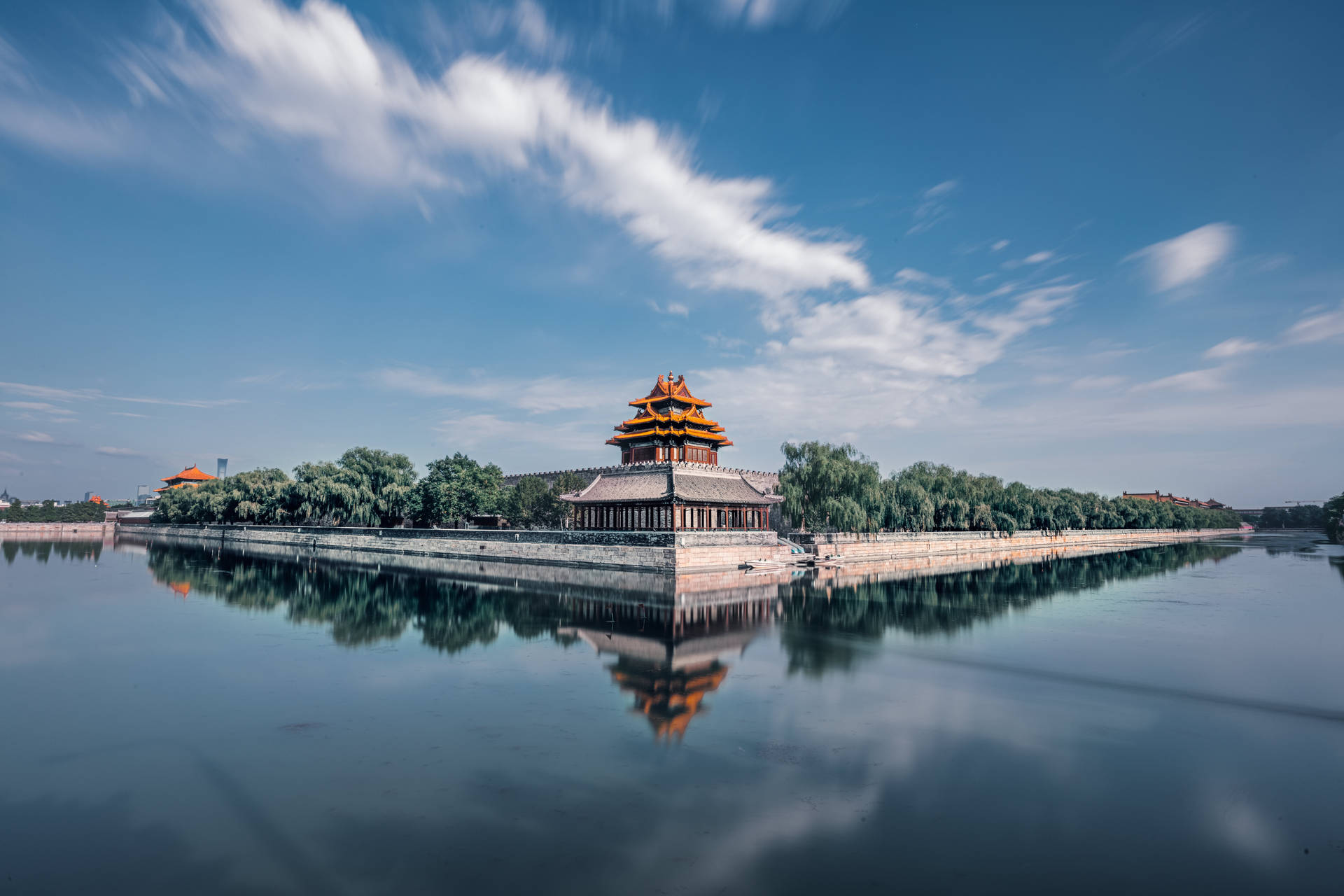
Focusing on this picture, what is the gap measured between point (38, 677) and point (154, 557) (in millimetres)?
45866

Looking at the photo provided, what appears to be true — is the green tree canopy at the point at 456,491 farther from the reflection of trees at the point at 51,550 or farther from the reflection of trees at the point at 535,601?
the reflection of trees at the point at 51,550

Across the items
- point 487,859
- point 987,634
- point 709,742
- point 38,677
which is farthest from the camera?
point 987,634

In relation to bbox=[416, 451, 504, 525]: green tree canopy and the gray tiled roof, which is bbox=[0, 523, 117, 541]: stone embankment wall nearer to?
bbox=[416, 451, 504, 525]: green tree canopy

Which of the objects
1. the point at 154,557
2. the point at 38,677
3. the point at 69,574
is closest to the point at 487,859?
the point at 38,677

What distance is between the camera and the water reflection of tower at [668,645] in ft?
47.8

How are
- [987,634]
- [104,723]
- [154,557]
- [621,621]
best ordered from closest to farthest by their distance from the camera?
[104,723]
[987,634]
[621,621]
[154,557]

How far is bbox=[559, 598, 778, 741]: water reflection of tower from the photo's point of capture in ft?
47.8

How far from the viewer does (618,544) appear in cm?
3853

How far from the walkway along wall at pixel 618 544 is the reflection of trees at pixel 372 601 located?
621 centimetres

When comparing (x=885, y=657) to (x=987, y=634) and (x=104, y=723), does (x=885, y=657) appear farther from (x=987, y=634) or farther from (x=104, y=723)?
(x=104, y=723)

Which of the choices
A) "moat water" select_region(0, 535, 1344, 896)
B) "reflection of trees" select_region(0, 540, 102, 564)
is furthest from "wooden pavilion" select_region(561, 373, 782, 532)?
"reflection of trees" select_region(0, 540, 102, 564)

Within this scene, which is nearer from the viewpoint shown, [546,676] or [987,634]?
[546,676]

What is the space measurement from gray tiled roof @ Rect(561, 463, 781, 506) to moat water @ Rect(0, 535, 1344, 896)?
1692 cm

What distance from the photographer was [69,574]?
40.1 meters
